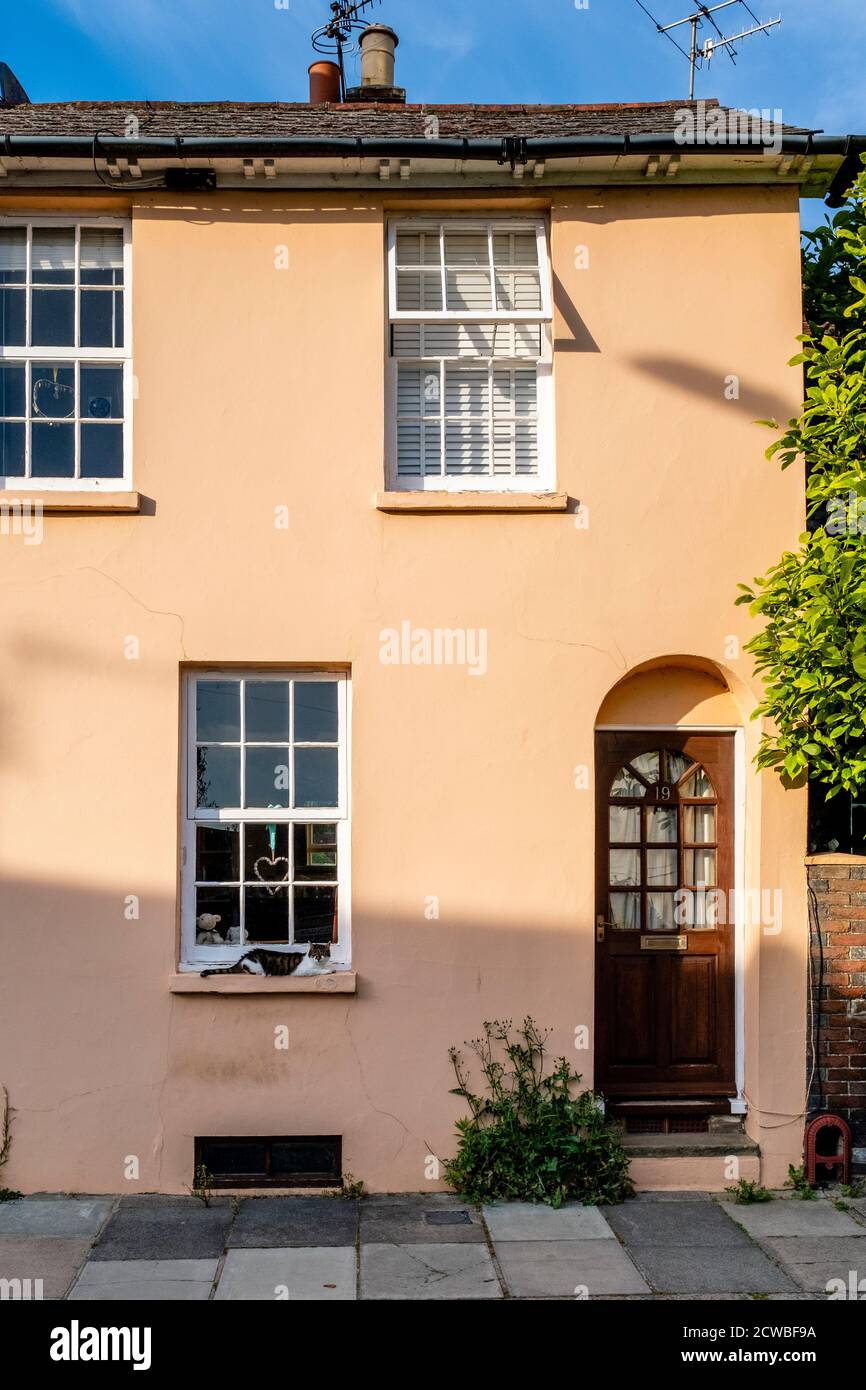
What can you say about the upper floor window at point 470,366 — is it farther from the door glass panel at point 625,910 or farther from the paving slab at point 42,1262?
the paving slab at point 42,1262

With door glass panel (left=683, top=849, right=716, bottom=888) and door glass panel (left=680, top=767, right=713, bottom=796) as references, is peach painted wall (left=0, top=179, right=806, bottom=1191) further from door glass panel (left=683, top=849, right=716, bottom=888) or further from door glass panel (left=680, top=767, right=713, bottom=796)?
door glass panel (left=680, top=767, right=713, bottom=796)

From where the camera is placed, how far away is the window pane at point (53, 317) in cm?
700

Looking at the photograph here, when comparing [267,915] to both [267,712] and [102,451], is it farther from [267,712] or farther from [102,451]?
[102,451]

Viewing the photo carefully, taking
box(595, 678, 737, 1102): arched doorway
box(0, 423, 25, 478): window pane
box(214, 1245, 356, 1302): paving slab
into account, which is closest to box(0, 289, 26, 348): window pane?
box(0, 423, 25, 478): window pane

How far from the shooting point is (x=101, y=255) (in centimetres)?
702

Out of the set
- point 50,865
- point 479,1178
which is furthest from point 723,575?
point 50,865

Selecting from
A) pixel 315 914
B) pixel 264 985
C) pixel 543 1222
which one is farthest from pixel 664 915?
pixel 264 985

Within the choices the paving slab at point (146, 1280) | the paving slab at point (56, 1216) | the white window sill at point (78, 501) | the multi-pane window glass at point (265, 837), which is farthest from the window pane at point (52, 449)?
the paving slab at point (146, 1280)

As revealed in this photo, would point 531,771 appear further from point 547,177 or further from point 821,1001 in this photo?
point 547,177

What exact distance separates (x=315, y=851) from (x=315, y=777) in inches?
18.1

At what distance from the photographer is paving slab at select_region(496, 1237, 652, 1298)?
526cm

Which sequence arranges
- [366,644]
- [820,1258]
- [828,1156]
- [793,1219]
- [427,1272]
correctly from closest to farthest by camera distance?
[427,1272] < [820,1258] < [793,1219] < [828,1156] < [366,644]

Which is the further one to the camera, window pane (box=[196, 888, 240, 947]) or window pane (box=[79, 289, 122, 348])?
window pane (box=[79, 289, 122, 348])

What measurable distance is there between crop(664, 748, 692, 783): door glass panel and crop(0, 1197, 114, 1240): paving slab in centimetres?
425
